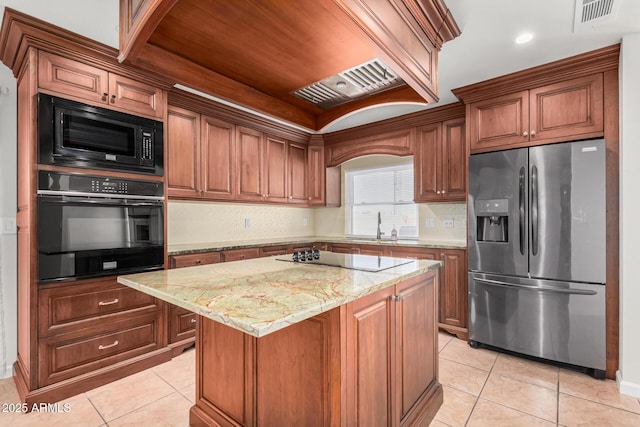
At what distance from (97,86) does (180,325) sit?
6.96 feet

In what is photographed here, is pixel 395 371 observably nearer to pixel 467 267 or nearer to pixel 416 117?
pixel 467 267

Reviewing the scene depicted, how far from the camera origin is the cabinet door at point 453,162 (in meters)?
3.46

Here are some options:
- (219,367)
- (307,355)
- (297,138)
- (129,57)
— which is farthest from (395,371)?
(297,138)

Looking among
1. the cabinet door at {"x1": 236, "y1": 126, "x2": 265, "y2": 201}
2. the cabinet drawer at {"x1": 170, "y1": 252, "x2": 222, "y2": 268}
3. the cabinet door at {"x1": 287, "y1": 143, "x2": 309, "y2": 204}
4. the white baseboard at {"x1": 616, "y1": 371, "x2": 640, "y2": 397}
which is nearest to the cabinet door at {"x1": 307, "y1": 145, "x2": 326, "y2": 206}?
the cabinet door at {"x1": 287, "y1": 143, "x2": 309, "y2": 204}

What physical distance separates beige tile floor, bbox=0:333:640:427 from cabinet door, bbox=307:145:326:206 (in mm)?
2744

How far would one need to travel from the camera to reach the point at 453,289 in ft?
10.8

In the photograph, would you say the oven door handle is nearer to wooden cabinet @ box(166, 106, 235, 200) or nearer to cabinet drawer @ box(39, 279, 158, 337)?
wooden cabinet @ box(166, 106, 235, 200)

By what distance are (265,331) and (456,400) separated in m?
1.98

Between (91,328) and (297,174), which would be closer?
(91,328)

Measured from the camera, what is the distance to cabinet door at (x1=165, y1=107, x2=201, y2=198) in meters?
3.13

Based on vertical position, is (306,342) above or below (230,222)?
below

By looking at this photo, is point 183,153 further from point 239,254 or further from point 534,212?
point 534,212

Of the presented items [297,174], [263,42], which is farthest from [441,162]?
[263,42]

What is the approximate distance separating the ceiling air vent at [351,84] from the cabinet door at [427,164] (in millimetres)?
1560
